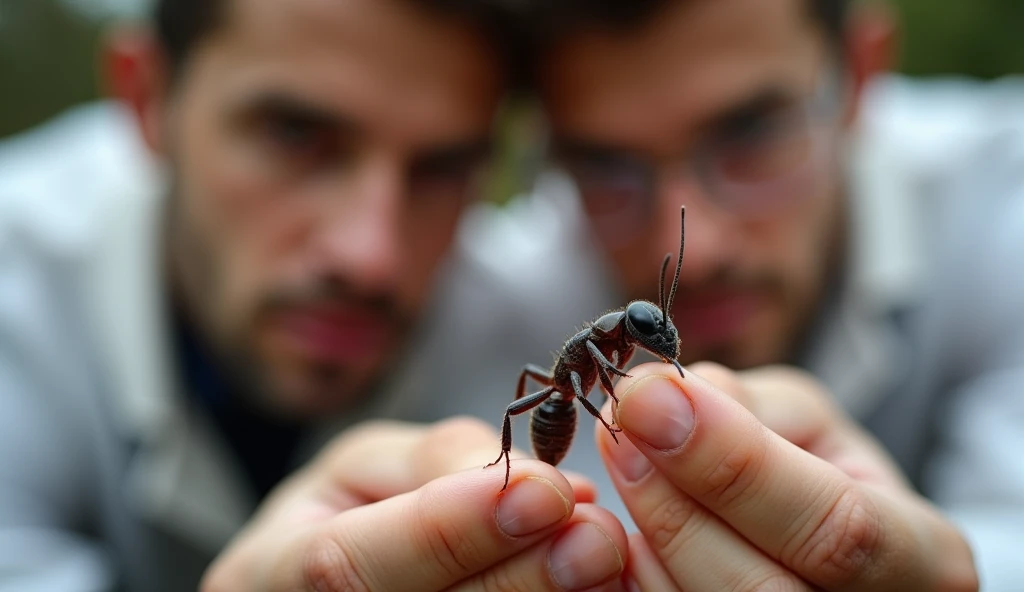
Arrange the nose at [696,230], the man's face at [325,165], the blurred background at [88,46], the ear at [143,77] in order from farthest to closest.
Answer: the blurred background at [88,46]
the ear at [143,77]
the man's face at [325,165]
the nose at [696,230]

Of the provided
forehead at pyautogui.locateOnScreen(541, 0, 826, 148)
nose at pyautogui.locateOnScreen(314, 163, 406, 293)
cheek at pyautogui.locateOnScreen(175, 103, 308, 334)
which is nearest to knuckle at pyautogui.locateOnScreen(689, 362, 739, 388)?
nose at pyautogui.locateOnScreen(314, 163, 406, 293)

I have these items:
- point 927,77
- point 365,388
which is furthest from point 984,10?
point 365,388

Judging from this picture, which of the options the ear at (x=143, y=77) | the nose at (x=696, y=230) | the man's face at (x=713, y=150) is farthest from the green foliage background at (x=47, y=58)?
the ear at (x=143, y=77)

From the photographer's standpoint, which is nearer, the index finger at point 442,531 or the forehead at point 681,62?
the index finger at point 442,531

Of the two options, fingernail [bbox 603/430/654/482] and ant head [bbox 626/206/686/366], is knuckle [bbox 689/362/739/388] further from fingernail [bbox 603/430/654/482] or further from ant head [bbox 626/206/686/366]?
fingernail [bbox 603/430/654/482]

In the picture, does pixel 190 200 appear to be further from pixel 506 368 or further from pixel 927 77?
pixel 927 77

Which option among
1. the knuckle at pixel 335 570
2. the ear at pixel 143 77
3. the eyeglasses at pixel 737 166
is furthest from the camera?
the ear at pixel 143 77

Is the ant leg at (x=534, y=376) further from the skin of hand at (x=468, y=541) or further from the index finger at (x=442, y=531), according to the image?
the index finger at (x=442, y=531)
